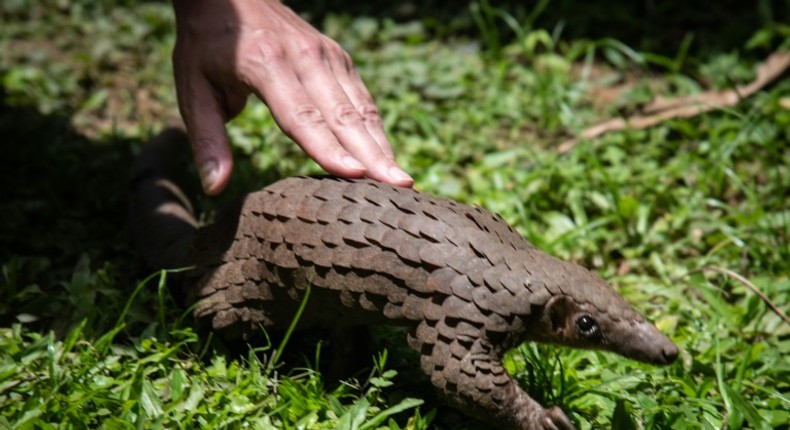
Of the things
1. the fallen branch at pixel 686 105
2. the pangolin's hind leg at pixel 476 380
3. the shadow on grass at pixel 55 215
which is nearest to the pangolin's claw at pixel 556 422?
the pangolin's hind leg at pixel 476 380

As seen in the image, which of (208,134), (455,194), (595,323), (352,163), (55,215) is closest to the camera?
(595,323)

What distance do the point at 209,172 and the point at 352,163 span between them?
0.47m

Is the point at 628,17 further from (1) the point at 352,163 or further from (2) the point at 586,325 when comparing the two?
(2) the point at 586,325

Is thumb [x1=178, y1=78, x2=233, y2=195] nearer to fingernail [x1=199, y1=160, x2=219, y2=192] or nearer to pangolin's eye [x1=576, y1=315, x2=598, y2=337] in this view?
fingernail [x1=199, y1=160, x2=219, y2=192]

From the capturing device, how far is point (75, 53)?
16.3ft

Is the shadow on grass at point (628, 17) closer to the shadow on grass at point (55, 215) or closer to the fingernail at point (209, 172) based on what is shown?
the shadow on grass at point (55, 215)

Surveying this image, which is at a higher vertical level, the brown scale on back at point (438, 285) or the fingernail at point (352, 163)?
the fingernail at point (352, 163)

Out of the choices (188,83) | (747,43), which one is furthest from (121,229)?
(747,43)

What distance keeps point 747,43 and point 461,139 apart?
194 cm

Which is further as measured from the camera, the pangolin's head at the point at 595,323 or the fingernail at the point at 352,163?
the fingernail at the point at 352,163

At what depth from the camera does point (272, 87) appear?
2.65 metres

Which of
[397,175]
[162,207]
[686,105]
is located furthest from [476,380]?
[686,105]

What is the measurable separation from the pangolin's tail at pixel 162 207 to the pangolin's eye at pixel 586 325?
1.25 meters

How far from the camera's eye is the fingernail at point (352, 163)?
8.10 feet
